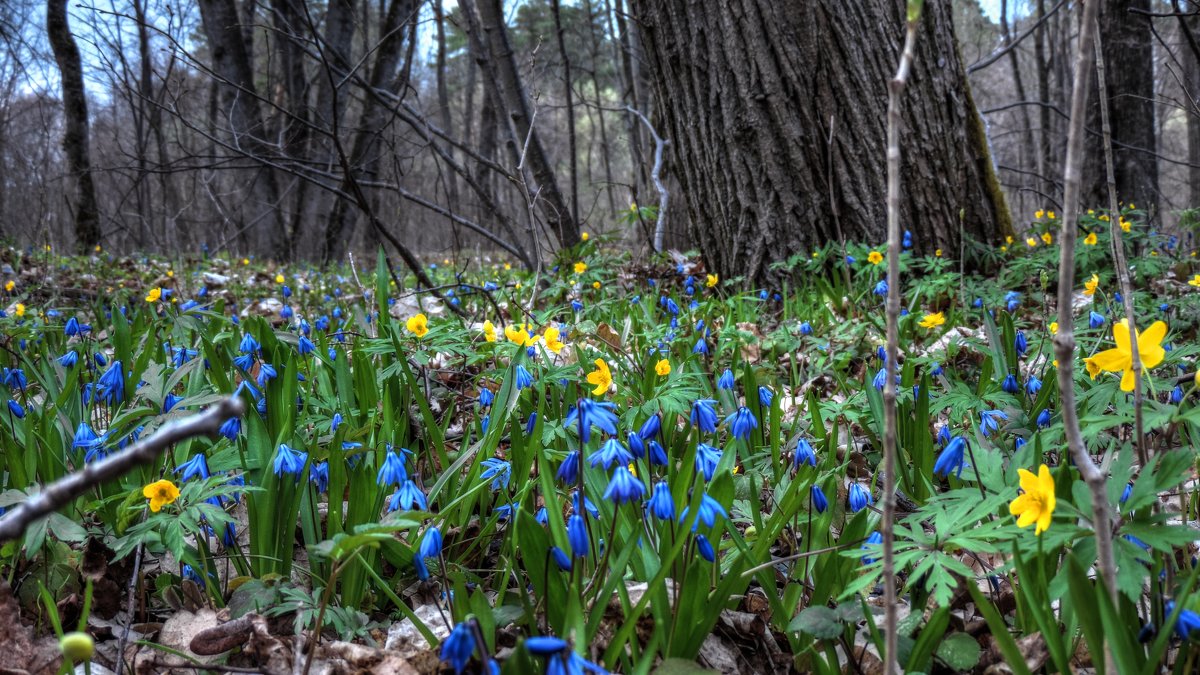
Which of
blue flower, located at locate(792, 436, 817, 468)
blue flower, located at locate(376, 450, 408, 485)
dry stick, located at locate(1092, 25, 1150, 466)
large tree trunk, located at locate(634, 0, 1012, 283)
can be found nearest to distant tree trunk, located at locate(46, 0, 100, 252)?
large tree trunk, located at locate(634, 0, 1012, 283)

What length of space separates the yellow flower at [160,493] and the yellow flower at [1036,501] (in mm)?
1366

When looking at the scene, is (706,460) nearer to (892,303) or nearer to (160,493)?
(892,303)

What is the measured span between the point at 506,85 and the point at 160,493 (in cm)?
466

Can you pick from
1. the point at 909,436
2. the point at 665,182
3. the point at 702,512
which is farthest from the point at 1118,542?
the point at 665,182

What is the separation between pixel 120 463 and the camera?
0.59 metres

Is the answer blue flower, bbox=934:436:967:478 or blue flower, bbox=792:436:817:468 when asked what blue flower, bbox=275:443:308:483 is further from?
blue flower, bbox=934:436:967:478

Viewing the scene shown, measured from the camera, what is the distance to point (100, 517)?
173 cm

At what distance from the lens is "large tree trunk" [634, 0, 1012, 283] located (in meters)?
3.83

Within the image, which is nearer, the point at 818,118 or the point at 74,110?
the point at 818,118

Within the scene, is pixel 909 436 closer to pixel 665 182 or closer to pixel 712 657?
pixel 712 657

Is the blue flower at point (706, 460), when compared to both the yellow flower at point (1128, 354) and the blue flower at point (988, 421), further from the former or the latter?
the blue flower at point (988, 421)

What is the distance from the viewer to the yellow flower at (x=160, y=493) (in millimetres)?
1354

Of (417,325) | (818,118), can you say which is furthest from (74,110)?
(417,325)

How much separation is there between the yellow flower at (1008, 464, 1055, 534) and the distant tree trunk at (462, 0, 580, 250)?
177 inches
